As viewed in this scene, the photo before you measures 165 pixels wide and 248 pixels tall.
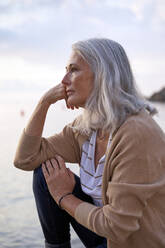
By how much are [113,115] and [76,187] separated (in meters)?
0.53

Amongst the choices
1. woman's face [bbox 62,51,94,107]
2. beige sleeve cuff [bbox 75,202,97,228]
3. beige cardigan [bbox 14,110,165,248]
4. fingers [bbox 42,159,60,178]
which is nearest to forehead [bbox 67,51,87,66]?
woman's face [bbox 62,51,94,107]

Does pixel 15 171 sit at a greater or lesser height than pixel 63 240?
lesser

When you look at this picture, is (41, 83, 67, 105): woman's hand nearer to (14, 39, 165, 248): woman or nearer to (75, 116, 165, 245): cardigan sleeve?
(14, 39, 165, 248): woman

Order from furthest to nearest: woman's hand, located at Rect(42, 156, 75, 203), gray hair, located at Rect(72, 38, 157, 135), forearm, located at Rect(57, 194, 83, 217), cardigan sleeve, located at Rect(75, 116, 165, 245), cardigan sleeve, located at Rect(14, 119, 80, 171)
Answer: cardigan sleeve, located at Rect(14, 119, 80, 171), woman's hand, located at Rect(42, 156, 75, 203), forearm, located at Rect(57, 194, 83, 217), gray hair, located at Rect(72, 38, 157, 135), cardigan sleeve, located at Rect(75, 116, 165, 245)

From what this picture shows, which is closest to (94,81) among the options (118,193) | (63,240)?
(118,193)

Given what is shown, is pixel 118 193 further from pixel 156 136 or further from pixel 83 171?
pixel 83 171

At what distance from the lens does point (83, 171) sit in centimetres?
198

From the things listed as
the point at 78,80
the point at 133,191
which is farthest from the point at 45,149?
the point at 133,191

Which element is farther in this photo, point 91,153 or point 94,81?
point 91,153

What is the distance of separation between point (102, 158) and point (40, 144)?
45 cm

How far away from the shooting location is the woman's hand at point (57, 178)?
1.90 m

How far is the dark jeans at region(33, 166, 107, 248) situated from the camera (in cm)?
200

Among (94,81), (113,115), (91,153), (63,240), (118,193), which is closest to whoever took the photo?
(118,193)

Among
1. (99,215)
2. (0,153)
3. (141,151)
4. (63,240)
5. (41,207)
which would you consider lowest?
(0,153)
